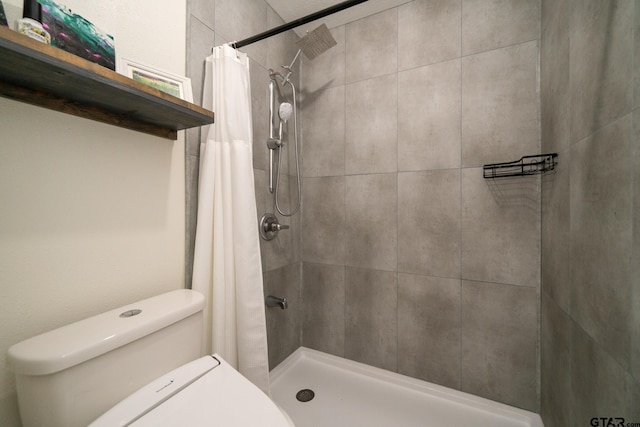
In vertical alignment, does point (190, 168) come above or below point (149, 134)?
below

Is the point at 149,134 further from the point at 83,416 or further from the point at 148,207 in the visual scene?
the point at 83,416

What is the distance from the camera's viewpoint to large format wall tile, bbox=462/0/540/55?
123 centimetres

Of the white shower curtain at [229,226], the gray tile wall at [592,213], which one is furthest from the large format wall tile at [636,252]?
the white shower curtain at [229,226]

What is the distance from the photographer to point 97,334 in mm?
663

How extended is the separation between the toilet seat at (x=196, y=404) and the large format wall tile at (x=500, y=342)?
3.85 feet

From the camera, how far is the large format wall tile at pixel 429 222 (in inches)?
55.2

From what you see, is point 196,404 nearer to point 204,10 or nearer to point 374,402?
point 374,402

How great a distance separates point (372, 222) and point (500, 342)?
95 cm

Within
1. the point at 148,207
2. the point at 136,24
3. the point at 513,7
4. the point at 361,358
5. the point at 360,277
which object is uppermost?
the point at 513,7

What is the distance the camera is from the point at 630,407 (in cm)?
56

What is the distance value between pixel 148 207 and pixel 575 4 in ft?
5.73

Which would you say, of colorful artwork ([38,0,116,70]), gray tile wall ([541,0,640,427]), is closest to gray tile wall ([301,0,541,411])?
gray tile wall ([541,0,640,427])

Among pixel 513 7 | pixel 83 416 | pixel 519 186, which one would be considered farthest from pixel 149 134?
pixel 513 7

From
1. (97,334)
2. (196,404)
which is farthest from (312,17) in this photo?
(196,404)
